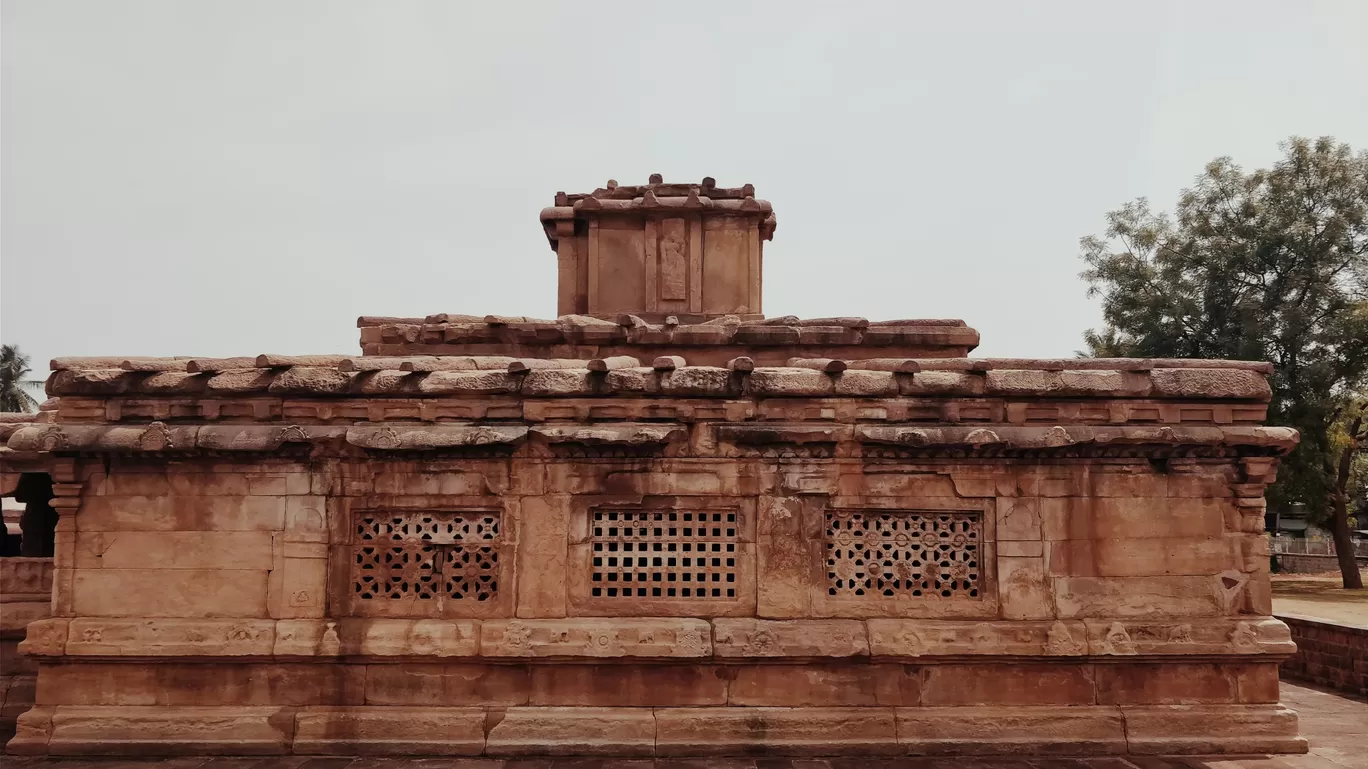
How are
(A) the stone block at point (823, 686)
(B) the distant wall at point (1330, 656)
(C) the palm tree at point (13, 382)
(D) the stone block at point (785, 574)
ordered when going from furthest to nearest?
(C) the palm tree at point (13, 382) → (B) the distant wall at point (1330, 656) → (D) the stone block at point (785, 574) → (A) the stone block at point (823, 686)

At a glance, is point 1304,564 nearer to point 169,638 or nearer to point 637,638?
point 637,638

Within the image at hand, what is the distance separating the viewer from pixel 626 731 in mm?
6414

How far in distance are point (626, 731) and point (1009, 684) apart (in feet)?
9.93

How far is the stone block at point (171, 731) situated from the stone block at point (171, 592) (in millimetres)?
740

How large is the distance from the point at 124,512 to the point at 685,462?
448cm

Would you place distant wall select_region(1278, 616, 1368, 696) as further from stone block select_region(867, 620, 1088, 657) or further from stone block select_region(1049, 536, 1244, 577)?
stone block select_region(867, 620, 1088, 657)

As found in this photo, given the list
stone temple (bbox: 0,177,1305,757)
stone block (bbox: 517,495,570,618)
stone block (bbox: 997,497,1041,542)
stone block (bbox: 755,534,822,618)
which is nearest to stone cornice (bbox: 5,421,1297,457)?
stone temple (bbox: 0,177,1305,757)

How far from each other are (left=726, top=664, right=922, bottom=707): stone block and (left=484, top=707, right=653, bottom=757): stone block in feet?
2.42

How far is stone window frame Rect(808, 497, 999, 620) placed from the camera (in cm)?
670

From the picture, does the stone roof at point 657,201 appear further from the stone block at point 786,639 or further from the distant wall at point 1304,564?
the distant wall at point 1304,564

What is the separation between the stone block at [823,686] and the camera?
6.56 meters

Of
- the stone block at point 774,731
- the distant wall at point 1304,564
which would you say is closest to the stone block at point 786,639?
the stone block at point 774,731

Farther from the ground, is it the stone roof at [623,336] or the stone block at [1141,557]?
the stone roof at [623,336]

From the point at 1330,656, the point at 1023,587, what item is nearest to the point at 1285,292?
the point at 1330,656
